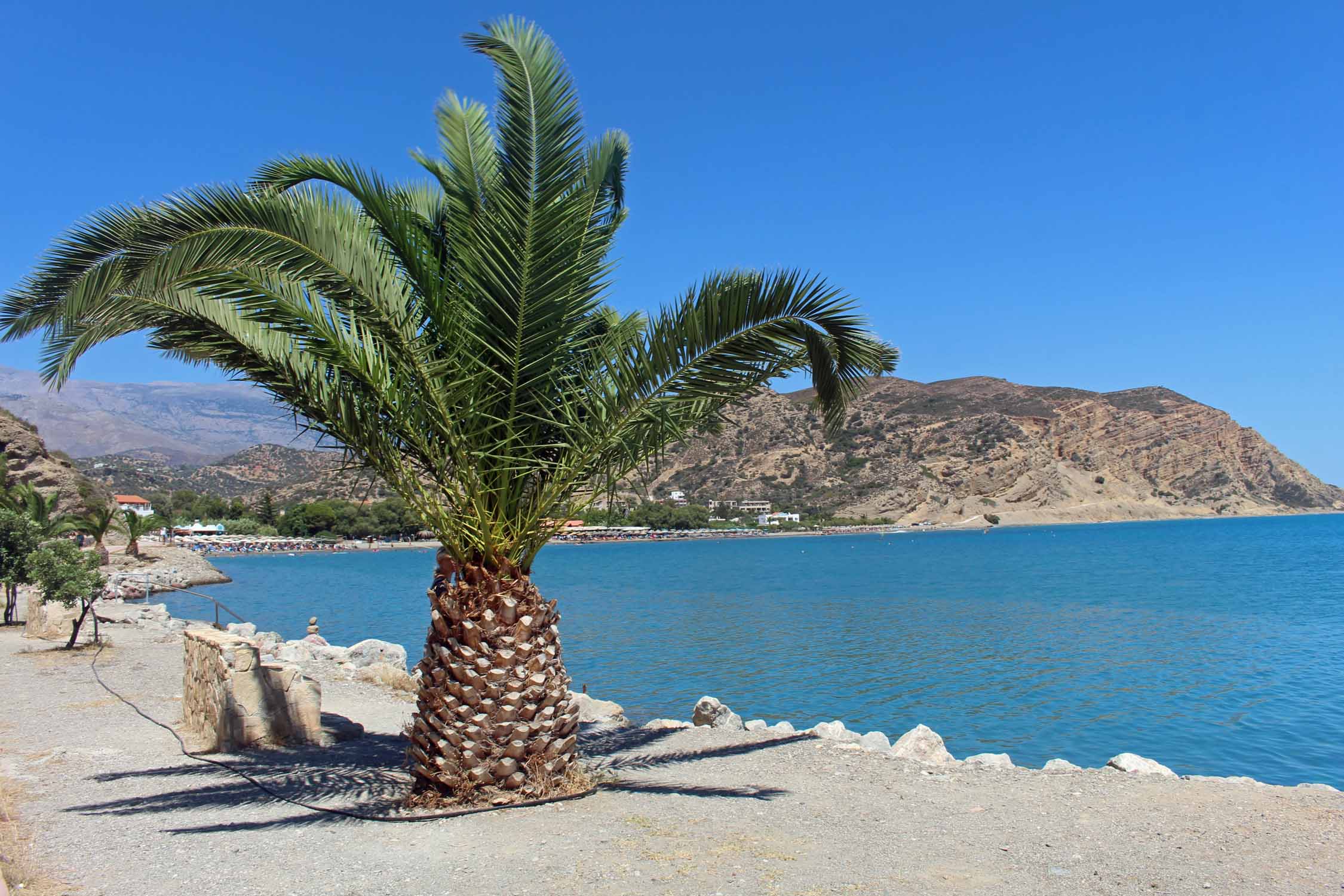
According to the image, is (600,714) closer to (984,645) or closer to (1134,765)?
(1134,765)

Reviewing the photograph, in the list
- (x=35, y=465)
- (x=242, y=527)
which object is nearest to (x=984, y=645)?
(x=35, y=465)

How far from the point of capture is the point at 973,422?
14300 centimetres

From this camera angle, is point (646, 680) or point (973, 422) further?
point (973, 422)

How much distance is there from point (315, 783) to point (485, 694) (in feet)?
6.81

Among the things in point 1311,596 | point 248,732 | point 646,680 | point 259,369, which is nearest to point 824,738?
point 248,732

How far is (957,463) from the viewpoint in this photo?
140 metres

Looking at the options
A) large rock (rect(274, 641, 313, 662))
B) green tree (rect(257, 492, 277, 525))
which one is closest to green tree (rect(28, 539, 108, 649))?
large rock (rect(274, 641, 313, 662))

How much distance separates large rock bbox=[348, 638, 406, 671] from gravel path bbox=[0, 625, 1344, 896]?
25.2ft

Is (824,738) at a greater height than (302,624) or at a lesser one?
greater

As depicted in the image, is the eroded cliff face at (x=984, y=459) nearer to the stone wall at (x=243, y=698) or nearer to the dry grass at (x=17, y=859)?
the stone wall at (x=243, y=698)

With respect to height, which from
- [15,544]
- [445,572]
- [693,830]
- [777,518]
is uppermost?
[445,572]

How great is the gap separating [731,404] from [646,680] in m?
12.5

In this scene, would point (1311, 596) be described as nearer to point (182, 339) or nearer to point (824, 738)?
point (824, 738)

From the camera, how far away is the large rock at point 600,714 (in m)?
11.7
